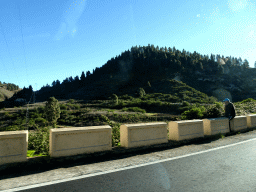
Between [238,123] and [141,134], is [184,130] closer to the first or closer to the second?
[141,134]

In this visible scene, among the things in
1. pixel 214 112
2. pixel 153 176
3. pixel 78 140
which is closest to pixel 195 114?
pixel 214 112

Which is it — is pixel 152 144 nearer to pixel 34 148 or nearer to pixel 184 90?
pixel 34 148

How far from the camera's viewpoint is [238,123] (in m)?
10.9

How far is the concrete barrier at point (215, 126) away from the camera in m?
9.36

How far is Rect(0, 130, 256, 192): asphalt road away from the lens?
141 inches

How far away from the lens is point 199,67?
13562 cm

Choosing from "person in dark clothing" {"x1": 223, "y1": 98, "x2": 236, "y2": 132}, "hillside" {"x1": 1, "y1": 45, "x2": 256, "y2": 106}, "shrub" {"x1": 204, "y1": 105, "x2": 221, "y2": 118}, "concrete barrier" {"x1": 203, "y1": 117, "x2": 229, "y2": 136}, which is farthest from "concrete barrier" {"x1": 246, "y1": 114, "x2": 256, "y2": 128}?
"hillside" {"x1": 1, "y1": 45, "x2": 256, "y2": 106}

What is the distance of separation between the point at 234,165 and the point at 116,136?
4.65 meters

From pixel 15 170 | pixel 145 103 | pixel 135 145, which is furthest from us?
pixel 145 103

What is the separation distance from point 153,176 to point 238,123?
8.74 metres

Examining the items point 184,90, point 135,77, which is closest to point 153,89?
point 184,90

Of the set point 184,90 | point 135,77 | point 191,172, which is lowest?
point 191,172

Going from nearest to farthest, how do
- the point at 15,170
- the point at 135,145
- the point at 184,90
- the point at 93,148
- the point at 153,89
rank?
the point at 15,170 → the point at 93,148 → the point at 135,145 → the point at 184,90 → the point at 153,89

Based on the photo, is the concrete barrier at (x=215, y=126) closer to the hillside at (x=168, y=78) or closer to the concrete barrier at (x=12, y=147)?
the concrete barrier at (x=12, y=147)
